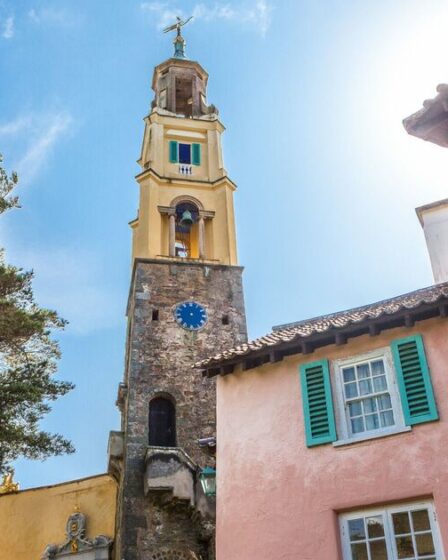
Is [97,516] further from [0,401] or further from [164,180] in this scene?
[164,180]

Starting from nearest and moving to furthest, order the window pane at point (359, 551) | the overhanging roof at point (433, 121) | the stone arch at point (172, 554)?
the overhanging roof at point (433, 121)
the window pane at point (359, 551)
the stone arch at point (172, 554)

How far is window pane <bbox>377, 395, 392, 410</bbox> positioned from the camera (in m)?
11.6

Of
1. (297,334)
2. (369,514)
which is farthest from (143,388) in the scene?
(369,514)

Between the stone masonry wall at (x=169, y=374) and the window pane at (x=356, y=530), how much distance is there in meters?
9.68

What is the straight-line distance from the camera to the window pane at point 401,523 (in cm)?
1044

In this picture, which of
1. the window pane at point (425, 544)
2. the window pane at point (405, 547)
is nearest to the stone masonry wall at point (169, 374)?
the window pane at point (405, 547)

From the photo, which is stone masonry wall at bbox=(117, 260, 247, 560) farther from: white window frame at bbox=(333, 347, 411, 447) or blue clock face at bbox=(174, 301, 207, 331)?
white window frame at bbox=(333, 347, 411, 447)

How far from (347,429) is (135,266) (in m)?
17.0

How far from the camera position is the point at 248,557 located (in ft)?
37.1

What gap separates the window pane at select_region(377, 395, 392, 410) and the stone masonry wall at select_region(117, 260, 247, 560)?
Answer: 1000 cm

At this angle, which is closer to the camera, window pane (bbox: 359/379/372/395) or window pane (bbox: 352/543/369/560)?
window pane (bbox: 352/543/369/560)

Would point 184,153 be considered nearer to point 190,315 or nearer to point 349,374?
point 190,315

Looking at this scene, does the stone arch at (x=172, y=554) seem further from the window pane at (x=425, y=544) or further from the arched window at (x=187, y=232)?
the arched window at (x=187, y=232)

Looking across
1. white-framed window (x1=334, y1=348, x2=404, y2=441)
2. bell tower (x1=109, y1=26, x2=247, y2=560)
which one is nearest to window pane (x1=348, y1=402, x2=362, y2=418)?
white-framed window (x1=334, y1=348, x2=404, y2=441)
